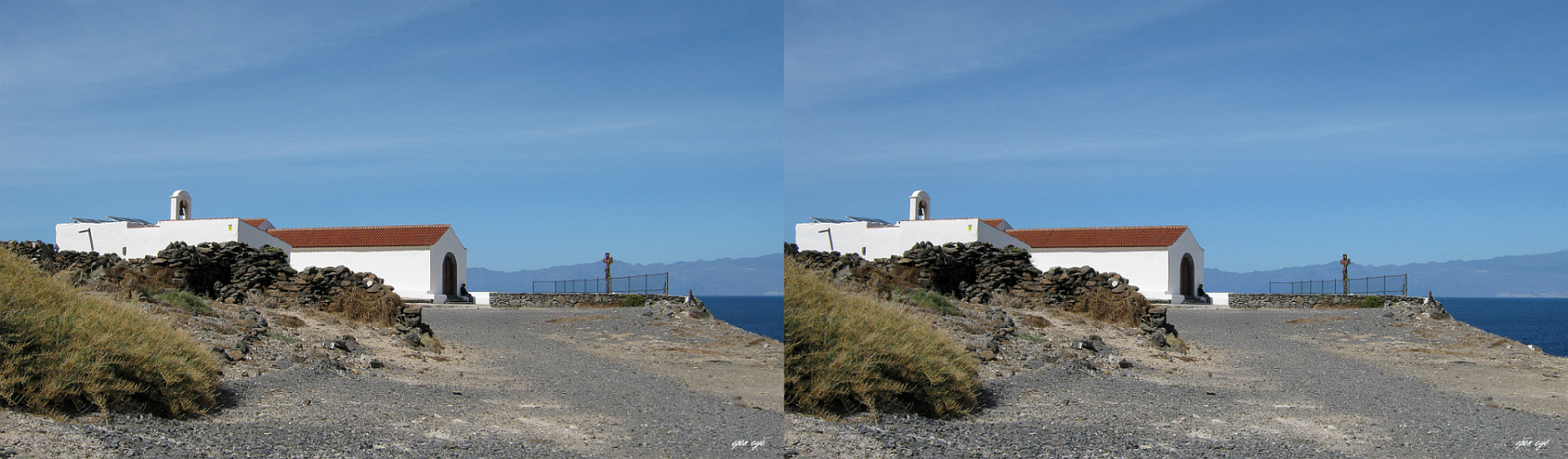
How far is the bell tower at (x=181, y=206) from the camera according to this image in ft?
85.8

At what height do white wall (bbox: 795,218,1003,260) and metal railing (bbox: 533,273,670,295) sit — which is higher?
white wall (bbox: 795,218,1003,260)

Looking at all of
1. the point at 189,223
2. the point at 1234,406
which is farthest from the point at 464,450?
the point at 189,223

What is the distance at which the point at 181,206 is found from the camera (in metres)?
26.5

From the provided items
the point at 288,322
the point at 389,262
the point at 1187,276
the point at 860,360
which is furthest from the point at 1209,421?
the point at 389,262

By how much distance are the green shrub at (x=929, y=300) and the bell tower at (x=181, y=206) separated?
25505 millimetres

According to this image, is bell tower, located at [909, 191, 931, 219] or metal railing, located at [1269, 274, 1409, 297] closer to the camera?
bell tower, located at [909, 191, 931, 219]

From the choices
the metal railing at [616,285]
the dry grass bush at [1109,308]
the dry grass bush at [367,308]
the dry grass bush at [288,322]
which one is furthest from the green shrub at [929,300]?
the metal railing at [616,285]

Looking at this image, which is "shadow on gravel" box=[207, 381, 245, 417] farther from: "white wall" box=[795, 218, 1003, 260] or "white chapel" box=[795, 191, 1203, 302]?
"white chapel" box=[795, 191, 1203, 302]

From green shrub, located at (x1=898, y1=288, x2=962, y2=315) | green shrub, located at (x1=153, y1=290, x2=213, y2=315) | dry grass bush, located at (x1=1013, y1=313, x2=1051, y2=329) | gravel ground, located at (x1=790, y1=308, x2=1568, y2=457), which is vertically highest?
→ green shrub, located at (x1=898, y1=288, x2=962, y2=315)

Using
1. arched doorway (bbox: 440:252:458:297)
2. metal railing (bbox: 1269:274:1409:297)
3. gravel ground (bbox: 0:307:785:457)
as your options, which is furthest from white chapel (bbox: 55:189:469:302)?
metal railing (bbox: 1269:274:1409:297)

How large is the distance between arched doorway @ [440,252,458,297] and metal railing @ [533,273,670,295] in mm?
3652

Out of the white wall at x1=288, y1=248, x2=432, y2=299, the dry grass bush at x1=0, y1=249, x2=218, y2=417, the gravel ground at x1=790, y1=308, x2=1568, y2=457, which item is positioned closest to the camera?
the dry grass bush at x1=0, y1=249, x2=218, y2=417

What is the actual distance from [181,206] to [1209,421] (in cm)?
2898

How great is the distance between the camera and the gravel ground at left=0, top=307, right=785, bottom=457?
16.2 feet
